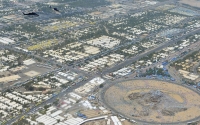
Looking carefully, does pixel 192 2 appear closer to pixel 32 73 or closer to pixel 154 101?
pixel 32 73

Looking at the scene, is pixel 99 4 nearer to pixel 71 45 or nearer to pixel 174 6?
pixel 174 6

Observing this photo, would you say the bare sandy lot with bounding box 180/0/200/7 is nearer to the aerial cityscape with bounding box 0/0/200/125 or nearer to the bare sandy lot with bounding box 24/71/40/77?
the aerial cityscape with bounding box 0/0/200/125

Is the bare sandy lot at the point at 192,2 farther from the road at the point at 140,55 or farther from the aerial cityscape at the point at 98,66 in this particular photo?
the road at the point at 140,55

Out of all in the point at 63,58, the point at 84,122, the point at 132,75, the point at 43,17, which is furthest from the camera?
the point at 43,17

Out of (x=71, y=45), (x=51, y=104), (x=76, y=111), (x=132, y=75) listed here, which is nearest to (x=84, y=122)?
(x=76, y=111)

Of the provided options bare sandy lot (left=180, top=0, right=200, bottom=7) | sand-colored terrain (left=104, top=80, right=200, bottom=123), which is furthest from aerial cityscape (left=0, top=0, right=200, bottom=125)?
bare sandy lot (left=180, top=0, right=200, bottom=7)


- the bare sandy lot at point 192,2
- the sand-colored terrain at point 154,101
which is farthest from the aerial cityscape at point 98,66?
the bare sandy lot at point 192,2

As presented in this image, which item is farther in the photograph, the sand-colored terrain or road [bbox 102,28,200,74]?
road [bbox 102,28,200,74]
